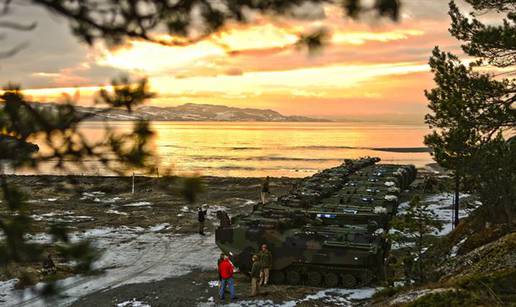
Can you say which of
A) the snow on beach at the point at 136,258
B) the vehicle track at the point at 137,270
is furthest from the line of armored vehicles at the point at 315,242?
the vehicle track at the point at 137,270

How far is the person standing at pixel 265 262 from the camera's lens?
46.2 feet

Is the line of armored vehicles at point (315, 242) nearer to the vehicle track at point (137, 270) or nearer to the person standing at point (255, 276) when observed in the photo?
the person standing at point (255, 276)

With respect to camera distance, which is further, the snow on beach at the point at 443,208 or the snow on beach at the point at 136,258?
the snow on beach at the point at 443,208

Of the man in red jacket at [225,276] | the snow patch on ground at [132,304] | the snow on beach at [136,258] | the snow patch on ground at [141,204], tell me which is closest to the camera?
the snow patch on ground at [132,304]

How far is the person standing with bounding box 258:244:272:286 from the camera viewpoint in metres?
14.1

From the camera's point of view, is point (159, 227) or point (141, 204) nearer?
point (159, 227)

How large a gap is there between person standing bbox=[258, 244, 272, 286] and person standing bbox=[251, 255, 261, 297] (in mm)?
252

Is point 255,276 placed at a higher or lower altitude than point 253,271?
lower

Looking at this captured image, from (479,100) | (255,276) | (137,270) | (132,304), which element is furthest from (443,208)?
(132,304)

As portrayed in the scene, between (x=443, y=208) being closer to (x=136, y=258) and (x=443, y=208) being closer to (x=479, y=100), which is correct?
(x=479, y=100)

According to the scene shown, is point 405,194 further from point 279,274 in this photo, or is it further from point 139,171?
point 139,171

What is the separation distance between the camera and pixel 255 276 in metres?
13.4

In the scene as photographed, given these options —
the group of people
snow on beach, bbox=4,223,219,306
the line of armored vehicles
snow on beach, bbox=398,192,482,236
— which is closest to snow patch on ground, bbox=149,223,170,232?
snow on beach, bbox=4,223,219,306

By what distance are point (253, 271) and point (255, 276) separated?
17 centimetres
